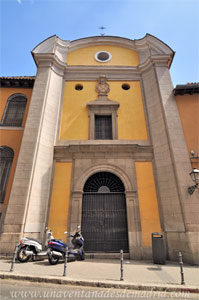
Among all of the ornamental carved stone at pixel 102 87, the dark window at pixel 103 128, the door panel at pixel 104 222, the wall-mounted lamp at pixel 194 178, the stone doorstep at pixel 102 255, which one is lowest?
the stone doorstep at pixel 102 255

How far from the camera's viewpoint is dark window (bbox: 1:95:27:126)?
11178 mm

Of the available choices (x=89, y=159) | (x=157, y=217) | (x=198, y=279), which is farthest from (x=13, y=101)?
(x=198, y=279)

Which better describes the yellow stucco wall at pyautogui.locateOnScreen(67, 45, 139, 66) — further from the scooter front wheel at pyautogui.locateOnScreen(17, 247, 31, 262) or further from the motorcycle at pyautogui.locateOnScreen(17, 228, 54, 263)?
the scooter front wheel at pyautogui.locateOnScreen(17, 247, 31, 262)

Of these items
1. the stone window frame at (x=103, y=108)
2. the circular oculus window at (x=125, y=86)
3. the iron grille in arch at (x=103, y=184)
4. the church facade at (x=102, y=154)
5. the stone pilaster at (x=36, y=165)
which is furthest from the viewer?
the circular oculus window at (x=125, y=86)

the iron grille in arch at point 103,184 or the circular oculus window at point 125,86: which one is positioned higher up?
the circular oculus window at point 125,86

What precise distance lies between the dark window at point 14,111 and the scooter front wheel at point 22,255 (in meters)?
7.52

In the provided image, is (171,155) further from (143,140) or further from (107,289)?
(107,289)

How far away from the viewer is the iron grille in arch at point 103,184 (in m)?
9.32

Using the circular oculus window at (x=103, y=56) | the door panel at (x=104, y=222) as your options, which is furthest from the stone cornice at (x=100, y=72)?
the door panel at (x=104, y=222)

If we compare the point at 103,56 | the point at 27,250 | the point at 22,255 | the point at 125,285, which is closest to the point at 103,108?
the point at 103,56

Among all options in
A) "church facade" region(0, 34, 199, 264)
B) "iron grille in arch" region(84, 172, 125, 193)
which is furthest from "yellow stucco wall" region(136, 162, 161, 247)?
"iron grille in arch" region(84, 172, 125, 193)

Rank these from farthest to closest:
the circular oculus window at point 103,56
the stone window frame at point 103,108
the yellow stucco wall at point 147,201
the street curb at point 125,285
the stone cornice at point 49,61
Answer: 1. the circular oculus window at point 103,56
2. the stone cornice at point 49,61
3. the stone window frame at point 103,108
4. the yellow stucco wall at point 147,201
5. the street curb at point 125,285

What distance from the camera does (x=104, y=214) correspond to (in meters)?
8.71

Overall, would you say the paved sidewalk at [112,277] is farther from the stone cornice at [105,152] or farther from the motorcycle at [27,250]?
the stone cornice at [105,152]
